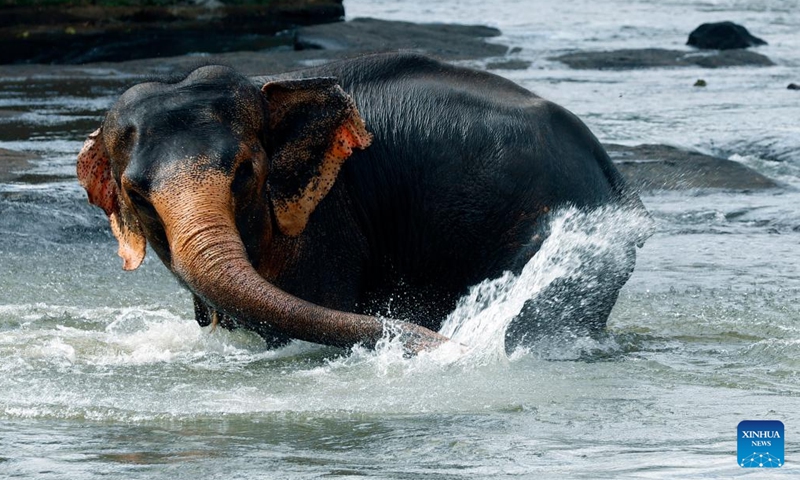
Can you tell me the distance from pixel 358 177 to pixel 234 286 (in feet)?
4.76

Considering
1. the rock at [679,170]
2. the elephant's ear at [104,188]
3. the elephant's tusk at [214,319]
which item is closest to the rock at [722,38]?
the rock at [679,170]

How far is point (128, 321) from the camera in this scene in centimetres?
764

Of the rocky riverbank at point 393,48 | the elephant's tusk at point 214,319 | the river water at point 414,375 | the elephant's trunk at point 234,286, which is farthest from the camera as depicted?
the rocky riverbank at point 393,48

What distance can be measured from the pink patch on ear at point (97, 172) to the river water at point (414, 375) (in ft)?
2.40

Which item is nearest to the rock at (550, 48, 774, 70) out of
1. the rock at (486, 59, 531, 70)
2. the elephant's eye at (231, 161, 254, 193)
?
the rock at (486, 59, 531, 70)

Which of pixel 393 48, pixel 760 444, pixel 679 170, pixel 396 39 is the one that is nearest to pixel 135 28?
pixel 396 39

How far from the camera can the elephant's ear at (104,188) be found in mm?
6266

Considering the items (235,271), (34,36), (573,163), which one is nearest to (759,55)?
(34,36)

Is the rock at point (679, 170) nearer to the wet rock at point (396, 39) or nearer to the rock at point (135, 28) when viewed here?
the wet rock at point (396, 39)

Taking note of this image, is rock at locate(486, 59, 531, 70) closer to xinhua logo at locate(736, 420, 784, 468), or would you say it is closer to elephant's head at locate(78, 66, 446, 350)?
elephant's head at locate(78, 66, 446, 350)

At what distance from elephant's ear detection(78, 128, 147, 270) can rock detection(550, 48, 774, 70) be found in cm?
1826

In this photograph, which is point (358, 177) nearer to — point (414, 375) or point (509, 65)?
point (414, 375)

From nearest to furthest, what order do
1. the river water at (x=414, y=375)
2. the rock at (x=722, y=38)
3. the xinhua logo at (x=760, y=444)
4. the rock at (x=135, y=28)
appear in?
the xinhua logo at (x=760, y=444), the river water at (x=414, y=375), the rock at (x=135, y=28), the rock at (x=722, y=38)

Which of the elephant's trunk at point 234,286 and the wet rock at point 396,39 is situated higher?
the elephant's trunk at point 234,286
